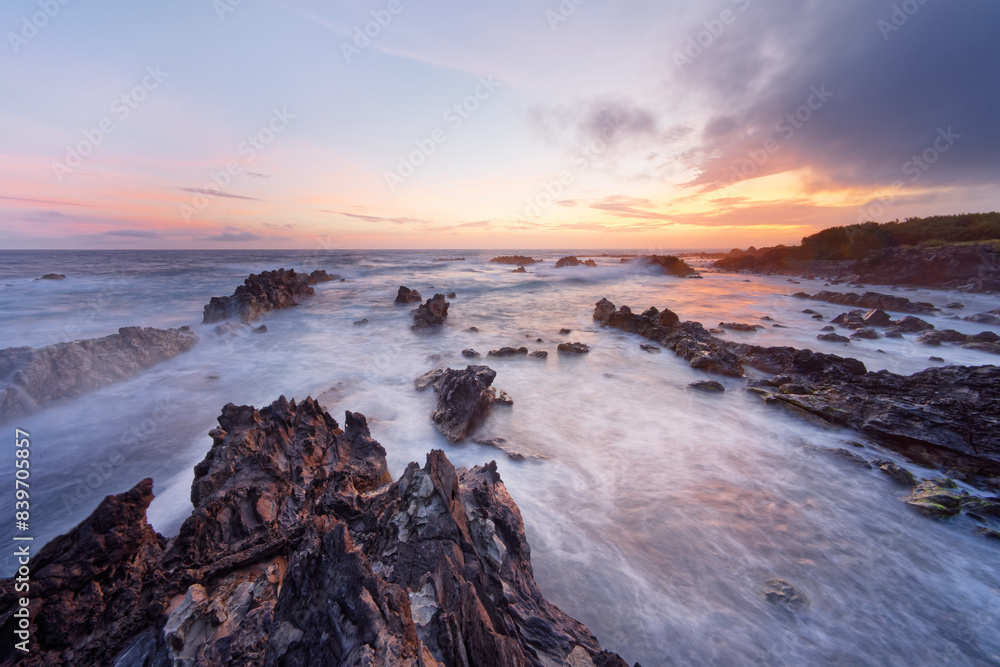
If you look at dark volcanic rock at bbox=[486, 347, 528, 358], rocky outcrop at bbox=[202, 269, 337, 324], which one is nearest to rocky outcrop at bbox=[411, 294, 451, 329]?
dark volcanic rock at bbox=[486, 347, 528, 358]

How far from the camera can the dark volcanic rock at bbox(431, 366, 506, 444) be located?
8.07 metres

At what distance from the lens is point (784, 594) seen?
14.6 feet

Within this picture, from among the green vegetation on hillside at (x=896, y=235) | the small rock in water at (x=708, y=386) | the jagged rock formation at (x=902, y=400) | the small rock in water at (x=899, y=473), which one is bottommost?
the small rock in water at (x=708, y=386)

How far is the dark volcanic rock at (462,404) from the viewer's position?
26.5ft

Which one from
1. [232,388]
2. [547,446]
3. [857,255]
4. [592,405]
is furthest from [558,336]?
[857,255]

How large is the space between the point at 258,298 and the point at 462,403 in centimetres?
1944

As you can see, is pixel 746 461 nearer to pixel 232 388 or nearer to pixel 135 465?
pixel 135 465

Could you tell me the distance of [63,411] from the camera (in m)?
9.17

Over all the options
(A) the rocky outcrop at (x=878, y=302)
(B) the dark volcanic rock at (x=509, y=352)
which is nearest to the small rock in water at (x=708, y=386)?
(B) the dark volcanic rock at (x=509, y=352)

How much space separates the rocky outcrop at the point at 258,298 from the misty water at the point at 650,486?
3965 millimetres

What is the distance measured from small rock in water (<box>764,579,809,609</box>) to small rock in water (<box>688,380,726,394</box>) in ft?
21.3

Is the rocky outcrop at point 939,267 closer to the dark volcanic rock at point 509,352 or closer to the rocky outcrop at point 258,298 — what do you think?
the dark volcanic rock at point 509,352

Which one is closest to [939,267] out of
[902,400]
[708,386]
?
[902,400]

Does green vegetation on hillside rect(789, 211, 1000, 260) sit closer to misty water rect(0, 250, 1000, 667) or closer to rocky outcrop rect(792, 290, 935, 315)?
rocky outcrop rect(792, 290, 935, 315)
